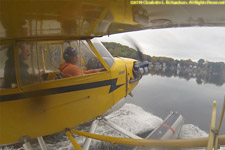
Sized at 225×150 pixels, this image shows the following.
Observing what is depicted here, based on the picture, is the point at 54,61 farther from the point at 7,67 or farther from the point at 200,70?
the point at 200,70

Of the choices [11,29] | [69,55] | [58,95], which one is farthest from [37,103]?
[11,29]

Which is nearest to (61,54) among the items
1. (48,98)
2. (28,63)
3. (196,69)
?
(28,63)

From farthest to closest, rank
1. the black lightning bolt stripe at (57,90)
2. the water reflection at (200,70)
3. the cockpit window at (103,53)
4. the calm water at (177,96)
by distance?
the calm water at (177,96) < the cockpit window at (103,53) < the black lightning bolt stripe at (57,90) < the water reflection at (200,70)

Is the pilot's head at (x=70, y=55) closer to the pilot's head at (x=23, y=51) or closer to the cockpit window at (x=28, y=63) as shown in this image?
the cockpit window at (x=28, y=63)

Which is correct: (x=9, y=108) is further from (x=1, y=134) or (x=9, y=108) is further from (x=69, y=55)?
(x=69, y=55)

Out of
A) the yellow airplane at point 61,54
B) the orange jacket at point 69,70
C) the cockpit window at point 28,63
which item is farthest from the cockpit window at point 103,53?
the cockpit window at point 28,63

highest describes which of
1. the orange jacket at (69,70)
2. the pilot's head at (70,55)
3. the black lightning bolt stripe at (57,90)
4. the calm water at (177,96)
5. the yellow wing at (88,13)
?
the yellow wing at (88,13)

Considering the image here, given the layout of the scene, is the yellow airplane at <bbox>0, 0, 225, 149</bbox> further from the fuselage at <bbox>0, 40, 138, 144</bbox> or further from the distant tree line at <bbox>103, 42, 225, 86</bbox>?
the distant tree line at <bbox>103, 42, 225, 86</bbox>
